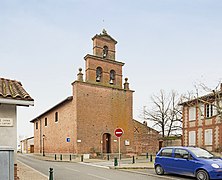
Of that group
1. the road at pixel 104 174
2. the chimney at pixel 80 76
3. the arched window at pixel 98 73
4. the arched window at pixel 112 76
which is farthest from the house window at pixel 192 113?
the road at pixel 104 174

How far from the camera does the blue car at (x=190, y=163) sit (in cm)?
1198

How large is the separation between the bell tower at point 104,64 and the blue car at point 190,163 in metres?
19.8

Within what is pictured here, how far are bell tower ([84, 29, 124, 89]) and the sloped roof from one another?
24.2 metres

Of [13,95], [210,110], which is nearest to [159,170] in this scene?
[13,95]

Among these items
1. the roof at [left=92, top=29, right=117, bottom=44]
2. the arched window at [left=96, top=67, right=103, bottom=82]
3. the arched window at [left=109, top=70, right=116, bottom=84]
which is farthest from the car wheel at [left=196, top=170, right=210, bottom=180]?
the roof at [left=92, top=29, right=117, bottom=44]

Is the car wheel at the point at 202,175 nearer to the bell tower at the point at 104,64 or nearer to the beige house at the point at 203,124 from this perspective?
the beige house at the point at 203,124

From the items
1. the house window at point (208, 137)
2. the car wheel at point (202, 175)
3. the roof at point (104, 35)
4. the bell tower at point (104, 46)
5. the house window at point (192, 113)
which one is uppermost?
the roof at point (104, 35)

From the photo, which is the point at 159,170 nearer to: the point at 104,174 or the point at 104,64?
the point at 104,174

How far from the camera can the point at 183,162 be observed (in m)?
13.4

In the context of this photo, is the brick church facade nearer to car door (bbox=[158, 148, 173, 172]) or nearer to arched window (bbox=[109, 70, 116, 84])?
arched window (bbox=[109, 70, 116, 84])

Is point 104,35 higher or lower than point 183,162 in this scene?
higher

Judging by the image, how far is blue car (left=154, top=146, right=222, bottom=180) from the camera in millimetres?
11977

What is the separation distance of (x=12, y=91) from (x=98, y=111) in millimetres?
25728

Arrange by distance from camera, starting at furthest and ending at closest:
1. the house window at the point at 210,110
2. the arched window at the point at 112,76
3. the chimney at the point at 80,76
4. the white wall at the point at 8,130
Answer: the arched window at the point at 112,76 → the chimney at the point at 80,76 → the house window at the point at 210,110 → the white wall at the point at 8,130
